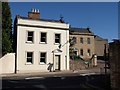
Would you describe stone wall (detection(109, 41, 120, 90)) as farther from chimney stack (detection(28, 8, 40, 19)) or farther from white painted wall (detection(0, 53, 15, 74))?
chimney stack (detection(28, 8, 40, 19))

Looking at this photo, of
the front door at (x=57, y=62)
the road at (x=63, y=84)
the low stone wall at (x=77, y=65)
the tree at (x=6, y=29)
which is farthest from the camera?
the low stone wall at (x=77, y=65)

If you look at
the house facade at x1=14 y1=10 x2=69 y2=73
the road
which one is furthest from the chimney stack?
the road

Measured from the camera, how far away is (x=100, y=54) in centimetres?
6638

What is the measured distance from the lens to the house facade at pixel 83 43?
54578 millimetres

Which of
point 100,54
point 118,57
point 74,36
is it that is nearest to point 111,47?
point 118,57

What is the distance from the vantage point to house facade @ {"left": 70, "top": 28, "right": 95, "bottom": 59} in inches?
2149

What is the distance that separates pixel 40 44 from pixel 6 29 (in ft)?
15.1

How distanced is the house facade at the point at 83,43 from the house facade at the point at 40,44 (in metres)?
20.3

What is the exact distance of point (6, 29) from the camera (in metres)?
Result: 30.8

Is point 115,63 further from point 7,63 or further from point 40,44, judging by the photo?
point 40,44

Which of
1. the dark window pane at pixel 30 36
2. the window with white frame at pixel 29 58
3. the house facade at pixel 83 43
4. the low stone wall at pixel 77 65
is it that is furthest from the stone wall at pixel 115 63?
the house facade at pixel 83 43

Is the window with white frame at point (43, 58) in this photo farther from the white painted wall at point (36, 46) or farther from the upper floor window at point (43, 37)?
the upper floor window at point (43, 37)

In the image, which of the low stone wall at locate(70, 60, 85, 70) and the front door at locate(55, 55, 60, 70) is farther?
the low stone wall at locate(70, 60, 85, 70)

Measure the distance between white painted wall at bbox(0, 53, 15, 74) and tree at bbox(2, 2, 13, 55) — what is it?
0.59 meters
